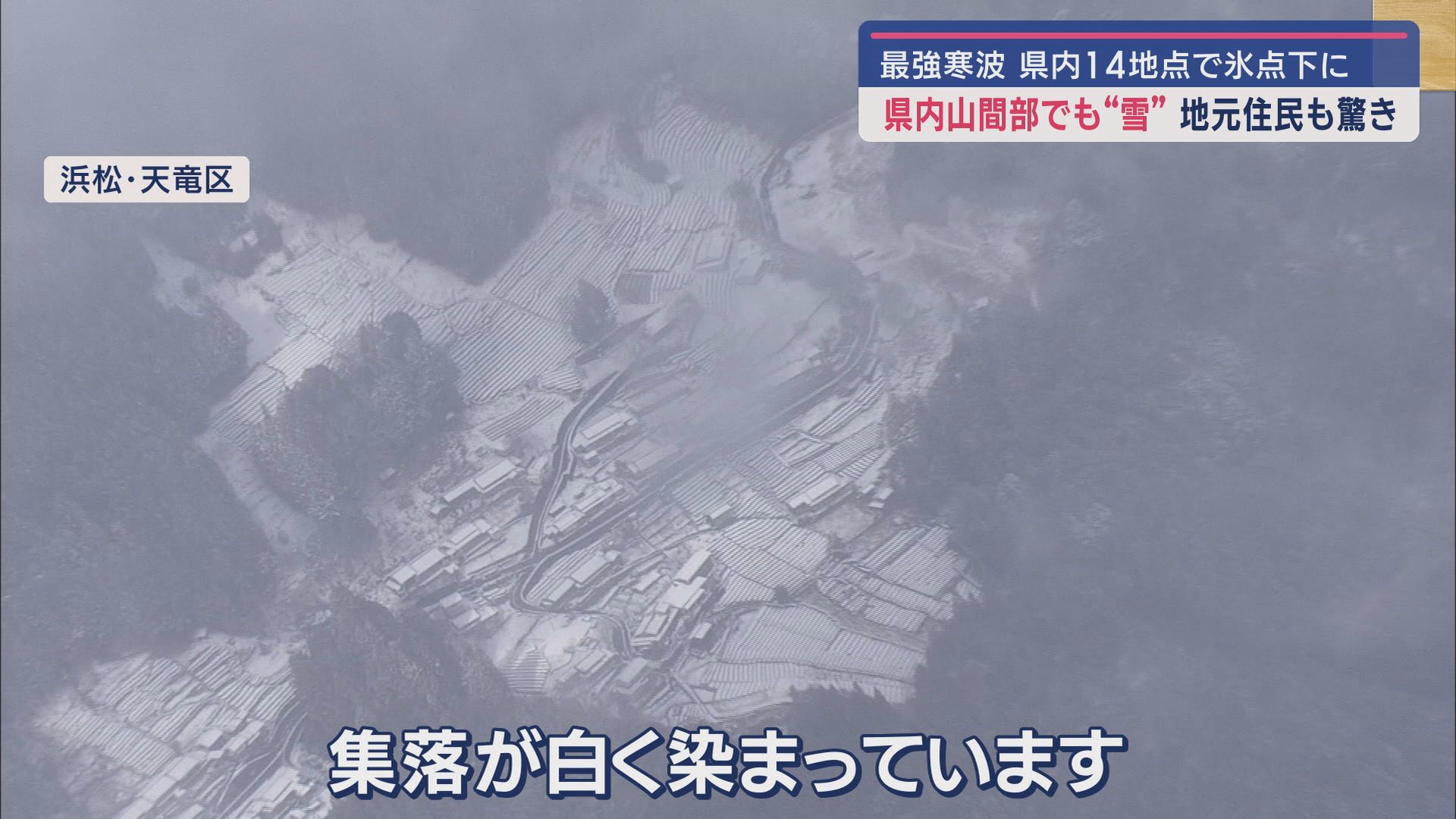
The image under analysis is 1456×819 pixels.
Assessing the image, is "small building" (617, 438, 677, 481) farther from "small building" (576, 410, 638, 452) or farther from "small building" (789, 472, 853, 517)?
"small building" (789, 472, 853, 517)

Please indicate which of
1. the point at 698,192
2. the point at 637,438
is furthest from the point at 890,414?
the point at 698,192

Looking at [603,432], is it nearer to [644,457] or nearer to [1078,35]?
[644,457]

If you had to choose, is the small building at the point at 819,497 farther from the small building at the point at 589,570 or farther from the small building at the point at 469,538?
the small building at the point at 469,538

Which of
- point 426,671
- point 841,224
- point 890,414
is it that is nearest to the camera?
point 426,671

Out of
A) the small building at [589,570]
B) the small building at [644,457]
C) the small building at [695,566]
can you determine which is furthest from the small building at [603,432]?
the small building at [695,566]

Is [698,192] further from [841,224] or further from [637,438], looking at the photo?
[637,438]

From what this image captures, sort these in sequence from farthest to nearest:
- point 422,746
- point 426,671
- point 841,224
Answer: point 841,224 < point 426,671 < point 422,746

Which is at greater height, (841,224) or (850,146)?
(850,146)
